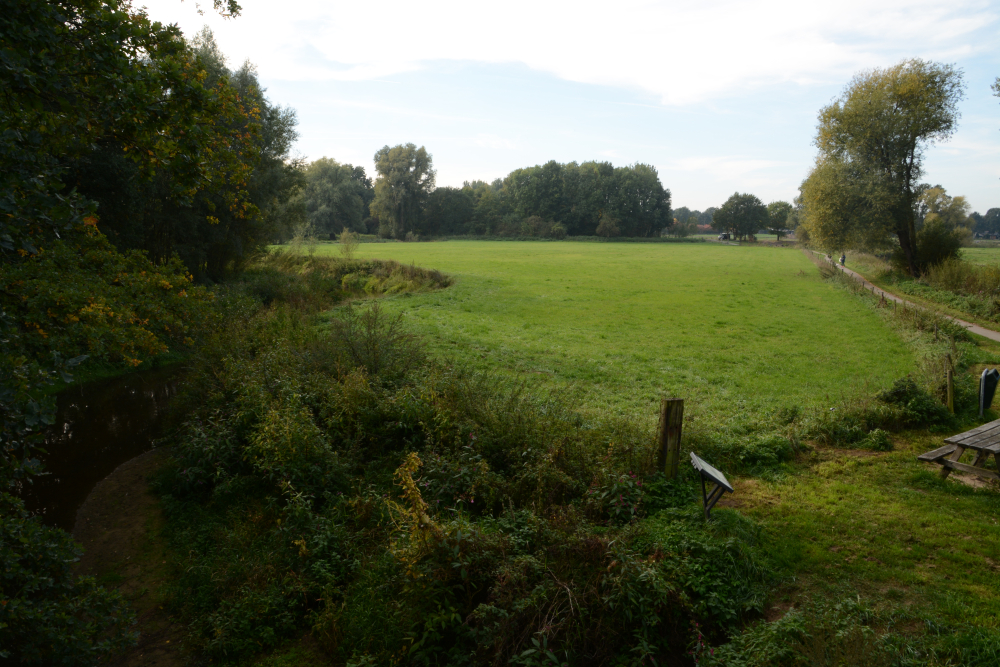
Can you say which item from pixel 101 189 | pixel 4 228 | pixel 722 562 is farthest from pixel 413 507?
pixel 101 189

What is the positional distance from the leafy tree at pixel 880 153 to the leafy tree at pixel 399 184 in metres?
81.6

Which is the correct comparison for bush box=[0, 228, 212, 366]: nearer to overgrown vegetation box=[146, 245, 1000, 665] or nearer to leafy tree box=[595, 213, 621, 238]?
overgrown vegetation box=[146, 245, 1000, 665]

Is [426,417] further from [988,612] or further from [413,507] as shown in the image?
[988,612]

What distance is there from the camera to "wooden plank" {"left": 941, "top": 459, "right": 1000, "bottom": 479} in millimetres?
8542

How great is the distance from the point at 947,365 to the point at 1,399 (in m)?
16.0

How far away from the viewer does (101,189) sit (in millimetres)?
17938

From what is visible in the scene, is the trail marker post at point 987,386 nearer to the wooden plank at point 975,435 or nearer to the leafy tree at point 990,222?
the wooden plank at point 975,435

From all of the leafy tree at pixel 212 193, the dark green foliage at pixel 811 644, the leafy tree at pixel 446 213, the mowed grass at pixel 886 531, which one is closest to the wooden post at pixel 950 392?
the mowed grass at pixel 886 531

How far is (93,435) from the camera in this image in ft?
41.7

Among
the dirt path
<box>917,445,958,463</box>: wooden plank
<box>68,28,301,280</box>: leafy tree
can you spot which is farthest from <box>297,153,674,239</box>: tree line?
<box>917,445,958,463</box>: wooden plank

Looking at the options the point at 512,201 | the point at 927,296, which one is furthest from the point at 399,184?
the point at 927,296

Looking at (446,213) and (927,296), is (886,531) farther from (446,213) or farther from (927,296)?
(446,213)

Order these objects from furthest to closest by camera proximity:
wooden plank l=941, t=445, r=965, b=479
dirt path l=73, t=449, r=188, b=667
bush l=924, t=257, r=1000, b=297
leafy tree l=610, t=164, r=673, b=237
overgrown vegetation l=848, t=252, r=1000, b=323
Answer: leafy tree l=610, t=164, r=673, b=237, bush l=924, t=257, r=1000, b=297, overgrown vegetation l=848, t=252, r=1000, b=323, wooden plank l=941, t=445, r=965, b=479, dirt path l=73, t=449, r=188, b=667

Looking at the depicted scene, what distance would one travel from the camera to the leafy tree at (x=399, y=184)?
108250mm
